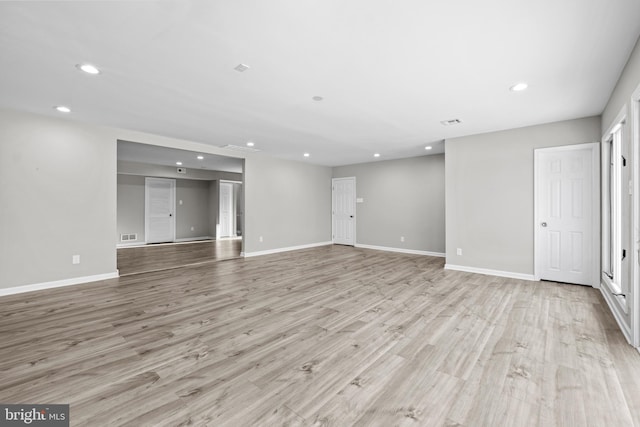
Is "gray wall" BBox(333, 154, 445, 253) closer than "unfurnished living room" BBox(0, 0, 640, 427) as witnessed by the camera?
No

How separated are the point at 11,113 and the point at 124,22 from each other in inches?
133

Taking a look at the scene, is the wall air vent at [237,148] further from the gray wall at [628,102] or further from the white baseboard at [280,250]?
the gray wall at [628,102]

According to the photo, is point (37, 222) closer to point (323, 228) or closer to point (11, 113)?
point (11, 113)

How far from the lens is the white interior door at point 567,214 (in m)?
4.11

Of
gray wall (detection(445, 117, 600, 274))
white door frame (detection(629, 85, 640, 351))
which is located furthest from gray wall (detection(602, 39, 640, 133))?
gray wall (detection(445, 117, 600, 274))

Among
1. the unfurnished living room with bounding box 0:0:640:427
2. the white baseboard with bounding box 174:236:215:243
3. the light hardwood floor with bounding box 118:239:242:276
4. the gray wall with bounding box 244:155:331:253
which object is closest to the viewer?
the unfurnished living room with bounding box 0:0:640:427

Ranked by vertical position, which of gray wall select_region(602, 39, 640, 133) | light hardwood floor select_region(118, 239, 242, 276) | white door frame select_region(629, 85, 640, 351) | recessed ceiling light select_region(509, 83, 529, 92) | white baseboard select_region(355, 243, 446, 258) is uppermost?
recessed ceiling light select_region(509, 83, 529, 92)

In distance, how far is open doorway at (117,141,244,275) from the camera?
22.4 ft

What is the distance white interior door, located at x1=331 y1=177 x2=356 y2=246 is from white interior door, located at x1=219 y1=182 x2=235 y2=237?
4.31 m

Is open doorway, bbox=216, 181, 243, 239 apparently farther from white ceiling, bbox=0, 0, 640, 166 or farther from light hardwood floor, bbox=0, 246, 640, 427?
light hardwood floor, bbox=0, 246, 640, 427

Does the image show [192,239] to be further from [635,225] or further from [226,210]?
[635,225]

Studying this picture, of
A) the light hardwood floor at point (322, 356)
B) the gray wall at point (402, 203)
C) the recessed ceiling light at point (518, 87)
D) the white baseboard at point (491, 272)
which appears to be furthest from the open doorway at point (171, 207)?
the recessed ceiling light at point (518, 87)

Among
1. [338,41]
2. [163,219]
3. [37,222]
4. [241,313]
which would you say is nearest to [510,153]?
[338,41]

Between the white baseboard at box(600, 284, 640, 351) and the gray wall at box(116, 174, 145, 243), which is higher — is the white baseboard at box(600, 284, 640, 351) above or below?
below
